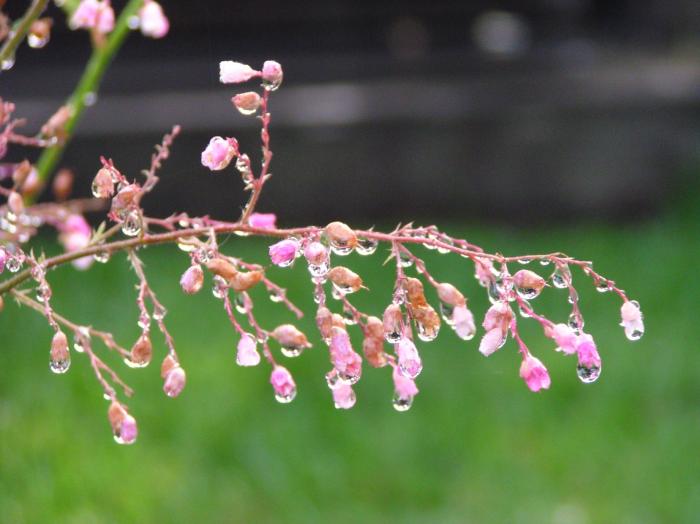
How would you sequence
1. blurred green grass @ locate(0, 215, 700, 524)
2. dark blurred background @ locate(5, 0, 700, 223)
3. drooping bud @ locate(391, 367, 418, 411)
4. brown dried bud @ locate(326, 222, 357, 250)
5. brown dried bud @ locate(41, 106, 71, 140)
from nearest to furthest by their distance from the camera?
1. brown dried bud @ locate(326, 222, 357, 250)
2. drooping bud @ locate(391, 367, 418, 411)
3. brown dried bud @ locate(41, 106, 71, 140)
4. blurred green grass @ locate(0, 215, 700, 524)
5. dark blurred background @ locate(5, 0, 700, 223)

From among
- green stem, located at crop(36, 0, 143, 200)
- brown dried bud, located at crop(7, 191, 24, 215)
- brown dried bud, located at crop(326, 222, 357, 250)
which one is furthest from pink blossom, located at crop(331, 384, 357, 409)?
green stem, located at crop(36, 0, 143, 200)

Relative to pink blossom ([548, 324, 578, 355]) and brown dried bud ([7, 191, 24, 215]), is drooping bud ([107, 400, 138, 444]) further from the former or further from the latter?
pink blossom ([548, 324, 578, 355])

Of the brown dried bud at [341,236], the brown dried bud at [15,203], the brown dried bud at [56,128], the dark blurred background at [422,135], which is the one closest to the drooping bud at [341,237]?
the brown dried bud at [341,236]

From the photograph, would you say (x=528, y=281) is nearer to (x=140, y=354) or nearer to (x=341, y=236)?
(x=341, y=236)

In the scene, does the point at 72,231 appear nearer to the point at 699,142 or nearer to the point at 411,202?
the point at 411,202

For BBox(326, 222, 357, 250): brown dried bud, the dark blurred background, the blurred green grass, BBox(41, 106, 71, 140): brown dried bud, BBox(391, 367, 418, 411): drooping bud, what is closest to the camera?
BBox(326, 222, 357, 250): brown dried bud

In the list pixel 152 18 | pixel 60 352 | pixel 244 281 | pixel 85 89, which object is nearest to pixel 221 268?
pixel 244 281

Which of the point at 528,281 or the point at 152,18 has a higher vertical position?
the point at 152,18

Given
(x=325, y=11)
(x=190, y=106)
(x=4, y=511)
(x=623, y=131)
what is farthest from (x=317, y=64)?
(x=4, y=511)
